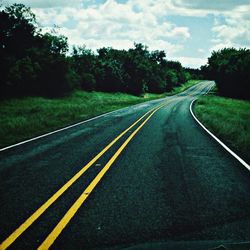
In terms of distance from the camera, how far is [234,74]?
6200 cm

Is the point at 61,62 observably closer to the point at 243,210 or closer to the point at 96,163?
the point at 96,163

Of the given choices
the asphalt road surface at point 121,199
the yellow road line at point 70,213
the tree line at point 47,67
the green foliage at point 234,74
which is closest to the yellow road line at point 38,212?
the asphalt road surface at point 121,199

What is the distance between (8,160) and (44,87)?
38120 millimetres

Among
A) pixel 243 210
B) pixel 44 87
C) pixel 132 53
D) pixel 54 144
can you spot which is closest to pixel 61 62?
pixel 44 87

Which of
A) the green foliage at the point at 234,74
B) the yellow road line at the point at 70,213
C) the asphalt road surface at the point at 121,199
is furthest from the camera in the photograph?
the green foliage at the point at 234,74

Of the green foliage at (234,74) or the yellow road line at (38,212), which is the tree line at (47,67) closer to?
the green foliage at (234,74)

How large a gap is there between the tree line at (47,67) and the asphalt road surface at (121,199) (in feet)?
99.7

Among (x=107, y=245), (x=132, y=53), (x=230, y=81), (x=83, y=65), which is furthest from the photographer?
(x=132, y=53)

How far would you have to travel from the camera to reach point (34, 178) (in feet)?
21.7

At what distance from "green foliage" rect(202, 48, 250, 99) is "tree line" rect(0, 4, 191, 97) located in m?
18.4

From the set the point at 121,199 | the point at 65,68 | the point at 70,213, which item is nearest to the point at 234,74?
the point at 65,68

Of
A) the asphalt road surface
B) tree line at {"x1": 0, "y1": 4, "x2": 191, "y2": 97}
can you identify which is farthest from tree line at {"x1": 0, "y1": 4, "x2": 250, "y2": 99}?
the asphalt road surface

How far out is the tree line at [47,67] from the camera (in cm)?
3731

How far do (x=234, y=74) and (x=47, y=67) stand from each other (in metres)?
40.0
